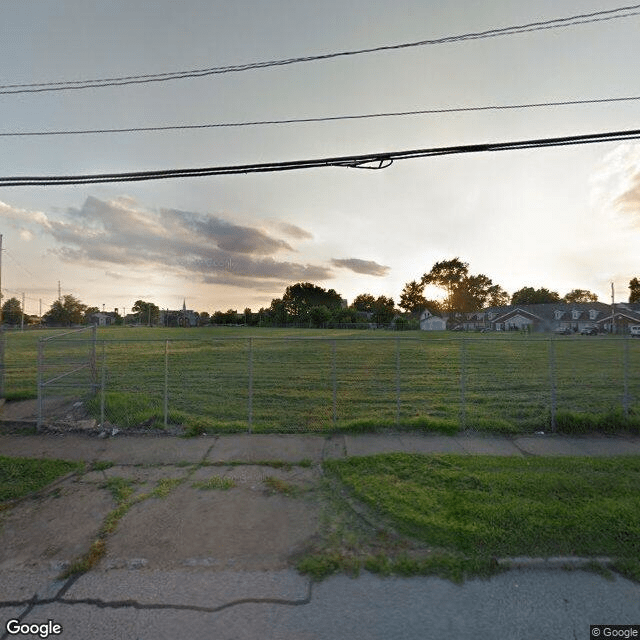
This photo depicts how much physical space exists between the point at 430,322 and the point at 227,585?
88097mm

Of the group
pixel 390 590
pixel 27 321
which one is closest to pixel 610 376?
pixel 390 590

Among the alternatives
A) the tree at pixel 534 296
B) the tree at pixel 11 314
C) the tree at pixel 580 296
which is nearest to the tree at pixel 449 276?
the tree at pixel 534 296

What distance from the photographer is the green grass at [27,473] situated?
4.68 m

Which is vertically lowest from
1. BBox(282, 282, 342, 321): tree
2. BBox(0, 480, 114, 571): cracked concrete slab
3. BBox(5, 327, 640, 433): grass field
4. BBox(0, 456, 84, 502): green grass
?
BBox(0, 480, 114, 571): cracked concrete slab

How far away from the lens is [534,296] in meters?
106

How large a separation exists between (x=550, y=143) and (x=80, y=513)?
808 cm

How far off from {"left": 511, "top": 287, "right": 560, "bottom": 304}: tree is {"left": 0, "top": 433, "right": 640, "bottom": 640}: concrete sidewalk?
121 metres

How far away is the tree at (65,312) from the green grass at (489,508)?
10091 centimetres

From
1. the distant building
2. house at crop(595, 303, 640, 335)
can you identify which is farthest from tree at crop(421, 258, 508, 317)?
the distant building

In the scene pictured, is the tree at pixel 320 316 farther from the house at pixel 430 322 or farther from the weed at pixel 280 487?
the weed at pixel 280 487

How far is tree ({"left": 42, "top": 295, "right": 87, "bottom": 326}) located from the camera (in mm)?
84750

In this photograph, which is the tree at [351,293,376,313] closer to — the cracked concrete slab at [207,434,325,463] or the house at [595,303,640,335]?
the house at [595,303,640,335]

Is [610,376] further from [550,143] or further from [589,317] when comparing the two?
[589,317]

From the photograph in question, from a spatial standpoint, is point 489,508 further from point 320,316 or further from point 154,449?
point 320,316
